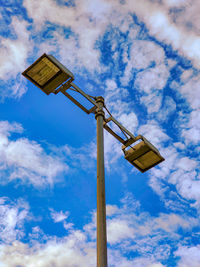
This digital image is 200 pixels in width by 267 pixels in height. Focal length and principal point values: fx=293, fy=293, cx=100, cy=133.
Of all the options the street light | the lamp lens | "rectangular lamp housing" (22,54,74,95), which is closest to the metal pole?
the street light

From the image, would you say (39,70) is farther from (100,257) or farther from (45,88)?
(100,257)

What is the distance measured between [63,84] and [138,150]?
→ 2327mm

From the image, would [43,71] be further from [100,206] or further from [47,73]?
[100,206]

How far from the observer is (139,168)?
7344 millimetres

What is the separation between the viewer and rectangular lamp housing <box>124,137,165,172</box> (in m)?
6.94

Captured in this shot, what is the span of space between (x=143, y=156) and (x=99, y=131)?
177 centimetres

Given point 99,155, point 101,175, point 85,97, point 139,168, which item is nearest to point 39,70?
point 85,97

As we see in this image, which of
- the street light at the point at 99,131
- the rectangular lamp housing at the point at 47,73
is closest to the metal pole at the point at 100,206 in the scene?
the street light at the point at 99,131

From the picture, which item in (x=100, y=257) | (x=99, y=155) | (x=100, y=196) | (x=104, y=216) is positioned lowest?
(x=100, y=257)

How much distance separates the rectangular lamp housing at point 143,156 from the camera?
22.8 ft

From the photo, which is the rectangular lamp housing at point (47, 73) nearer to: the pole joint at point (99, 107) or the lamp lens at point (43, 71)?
the lamp lens at point (43, 71)

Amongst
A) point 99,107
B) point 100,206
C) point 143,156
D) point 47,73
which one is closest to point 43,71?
point 47,73

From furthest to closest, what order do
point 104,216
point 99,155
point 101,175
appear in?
point 99,155 → point 101,175 → point 104,216

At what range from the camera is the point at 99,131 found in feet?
19.1
